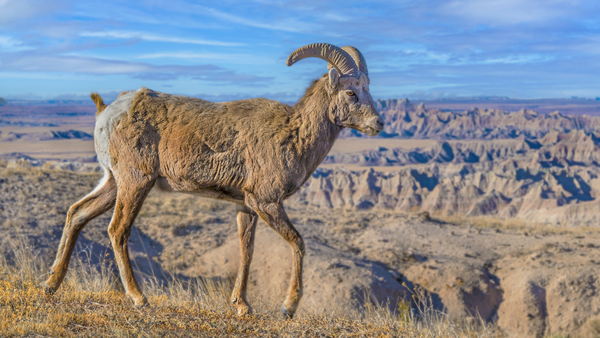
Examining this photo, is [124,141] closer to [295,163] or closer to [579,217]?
[295,163]

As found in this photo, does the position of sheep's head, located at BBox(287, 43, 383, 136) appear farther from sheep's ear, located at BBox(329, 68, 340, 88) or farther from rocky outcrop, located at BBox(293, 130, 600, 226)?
rocky outcrop, located at BBox(293, 130, 600, 226)

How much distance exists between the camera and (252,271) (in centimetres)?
1145

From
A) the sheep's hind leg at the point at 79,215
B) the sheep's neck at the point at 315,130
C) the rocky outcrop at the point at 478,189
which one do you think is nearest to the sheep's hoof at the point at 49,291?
the sheep's hind leg at the point at 79,215

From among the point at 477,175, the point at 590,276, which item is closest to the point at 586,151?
the point at 477,175

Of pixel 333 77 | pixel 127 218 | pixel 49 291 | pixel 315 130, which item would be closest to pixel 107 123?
pixel 127 218

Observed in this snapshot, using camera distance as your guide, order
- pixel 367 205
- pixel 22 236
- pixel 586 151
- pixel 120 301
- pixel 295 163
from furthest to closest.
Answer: pixel 586 151 → pixel 367 205 → pixel 22 236 → pixel 120 301 → pixel 295 163

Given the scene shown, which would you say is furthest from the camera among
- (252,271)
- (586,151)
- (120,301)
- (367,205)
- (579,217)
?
(586,151)

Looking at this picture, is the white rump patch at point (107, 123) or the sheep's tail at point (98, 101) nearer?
the white rump patch at point (107, 123)

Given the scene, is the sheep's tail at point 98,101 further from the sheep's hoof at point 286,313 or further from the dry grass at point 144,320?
the sheep's hoof at point 286,313

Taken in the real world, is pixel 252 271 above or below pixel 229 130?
below

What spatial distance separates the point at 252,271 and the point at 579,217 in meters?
60.0

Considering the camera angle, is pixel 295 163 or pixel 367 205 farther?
pixel 367 205

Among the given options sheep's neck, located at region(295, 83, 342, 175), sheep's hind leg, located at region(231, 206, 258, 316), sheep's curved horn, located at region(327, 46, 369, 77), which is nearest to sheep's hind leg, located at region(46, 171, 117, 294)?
sheep's hind leg, located at region(231, 206, 258, 316)

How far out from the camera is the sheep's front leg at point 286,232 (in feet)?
15.1
